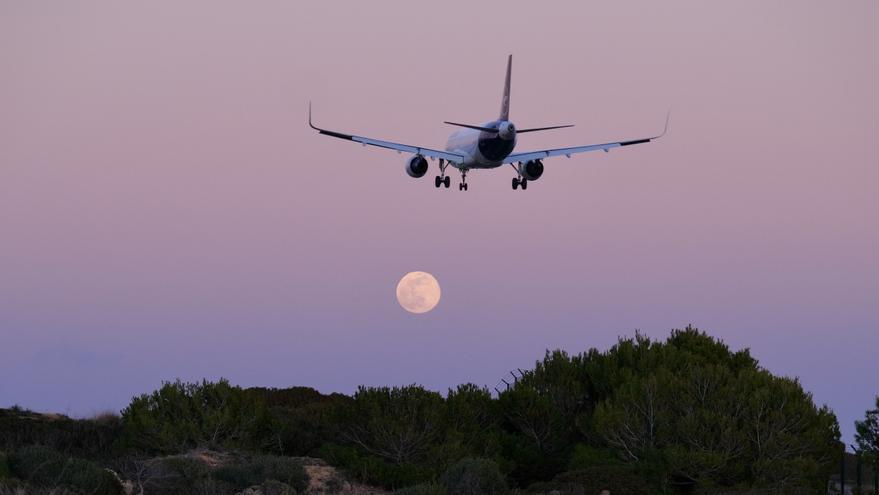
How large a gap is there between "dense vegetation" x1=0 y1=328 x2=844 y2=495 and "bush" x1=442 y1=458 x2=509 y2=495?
26.2 inches

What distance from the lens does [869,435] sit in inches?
1679

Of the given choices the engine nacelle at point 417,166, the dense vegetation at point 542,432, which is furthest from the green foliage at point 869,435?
the engine nacelle at point 417,166

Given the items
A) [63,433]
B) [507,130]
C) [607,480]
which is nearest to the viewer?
[607,480]

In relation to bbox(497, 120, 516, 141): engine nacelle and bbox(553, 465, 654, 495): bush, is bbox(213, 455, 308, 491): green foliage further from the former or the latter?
bbox(497, 120, 516, 141): engine nacelle

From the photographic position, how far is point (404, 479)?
39500mm

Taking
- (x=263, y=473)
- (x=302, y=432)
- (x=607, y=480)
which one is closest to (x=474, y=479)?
(x=607, y=480)

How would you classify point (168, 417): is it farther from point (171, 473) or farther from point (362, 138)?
point (362, 138)

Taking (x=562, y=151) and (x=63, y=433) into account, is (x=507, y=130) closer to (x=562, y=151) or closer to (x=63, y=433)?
(x=562, y=151)

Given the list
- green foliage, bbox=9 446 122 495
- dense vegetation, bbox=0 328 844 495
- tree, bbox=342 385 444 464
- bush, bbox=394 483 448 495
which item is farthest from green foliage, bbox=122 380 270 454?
bush, bbox=394 483 448 495

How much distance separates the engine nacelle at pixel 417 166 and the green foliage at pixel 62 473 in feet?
94.0

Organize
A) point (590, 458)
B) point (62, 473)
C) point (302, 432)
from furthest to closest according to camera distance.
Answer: point (302, 432) → point (590, 458) → point (62, 473)

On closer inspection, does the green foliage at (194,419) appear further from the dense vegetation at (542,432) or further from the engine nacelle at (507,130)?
the engine nacelle at (507,130)

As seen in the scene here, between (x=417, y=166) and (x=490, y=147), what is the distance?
360 cm

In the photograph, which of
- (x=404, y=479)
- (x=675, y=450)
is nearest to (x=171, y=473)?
(x=404, y=479)
